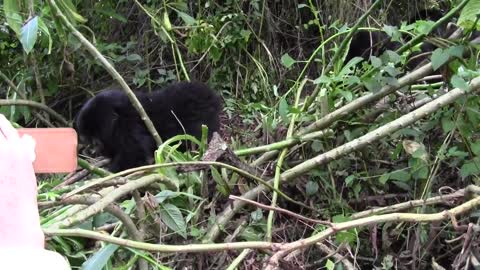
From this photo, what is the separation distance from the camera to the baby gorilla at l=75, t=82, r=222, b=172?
2.62 m

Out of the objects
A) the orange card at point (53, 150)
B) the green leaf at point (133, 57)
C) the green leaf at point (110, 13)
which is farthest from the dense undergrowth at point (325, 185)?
Result: the green leaf at point (133, 57)

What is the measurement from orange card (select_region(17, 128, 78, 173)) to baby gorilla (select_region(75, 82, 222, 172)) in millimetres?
1634

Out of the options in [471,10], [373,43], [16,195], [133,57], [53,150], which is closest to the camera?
[16,195]

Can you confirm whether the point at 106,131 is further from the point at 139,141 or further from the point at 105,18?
the point at 105,18

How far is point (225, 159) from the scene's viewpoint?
144 cm

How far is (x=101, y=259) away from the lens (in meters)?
1.08

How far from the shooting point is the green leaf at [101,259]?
42.0 inches

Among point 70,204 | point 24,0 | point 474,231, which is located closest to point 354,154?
point 474,231

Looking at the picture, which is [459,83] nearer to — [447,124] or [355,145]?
[447,124]

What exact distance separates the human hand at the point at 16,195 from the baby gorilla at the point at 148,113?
194 centimetres

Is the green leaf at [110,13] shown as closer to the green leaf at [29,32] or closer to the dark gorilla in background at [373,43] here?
the dark gorilla in background at [373,43]

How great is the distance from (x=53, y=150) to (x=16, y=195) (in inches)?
13.2

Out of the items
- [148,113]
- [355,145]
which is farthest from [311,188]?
[148,113]

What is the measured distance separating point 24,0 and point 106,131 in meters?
1.09
